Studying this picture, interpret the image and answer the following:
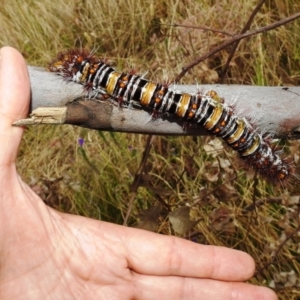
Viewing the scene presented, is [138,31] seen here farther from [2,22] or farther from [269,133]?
[269,133]

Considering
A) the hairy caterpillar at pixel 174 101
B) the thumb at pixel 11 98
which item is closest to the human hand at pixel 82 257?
the thumb at pixel 11 98

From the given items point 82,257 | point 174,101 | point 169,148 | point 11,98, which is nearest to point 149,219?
point 82,257

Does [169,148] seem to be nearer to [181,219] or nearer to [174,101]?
[181,219]

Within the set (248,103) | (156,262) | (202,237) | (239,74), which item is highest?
(248,103)

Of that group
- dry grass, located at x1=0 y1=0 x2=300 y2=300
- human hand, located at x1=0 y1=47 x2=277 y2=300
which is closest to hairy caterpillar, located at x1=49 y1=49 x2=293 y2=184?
human hand, located at x1=0 y1=47 x2=277 y2=300

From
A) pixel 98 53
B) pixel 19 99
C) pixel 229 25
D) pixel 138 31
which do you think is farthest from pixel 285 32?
pixel 19 99

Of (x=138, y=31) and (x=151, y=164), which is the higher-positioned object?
(x=138, y=31)
